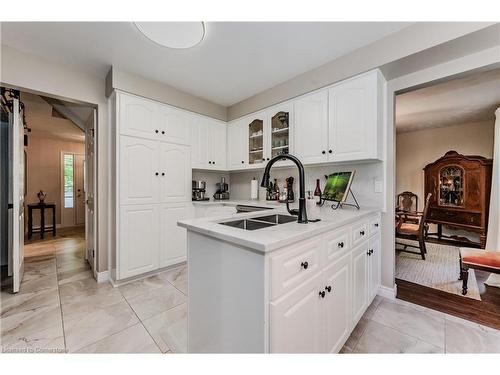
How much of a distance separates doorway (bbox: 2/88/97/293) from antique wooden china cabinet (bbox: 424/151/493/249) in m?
5.67

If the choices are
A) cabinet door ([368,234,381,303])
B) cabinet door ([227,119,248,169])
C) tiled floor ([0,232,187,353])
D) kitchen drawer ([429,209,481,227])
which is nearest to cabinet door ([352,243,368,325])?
cabinet door ([368,234,381,303])

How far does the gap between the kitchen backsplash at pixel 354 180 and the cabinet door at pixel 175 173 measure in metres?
1.01

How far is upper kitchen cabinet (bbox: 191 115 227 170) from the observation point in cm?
304

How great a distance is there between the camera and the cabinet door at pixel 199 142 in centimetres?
301

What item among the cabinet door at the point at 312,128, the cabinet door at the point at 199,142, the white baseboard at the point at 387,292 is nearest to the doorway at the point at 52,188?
the cabinet door at the point at 199,142

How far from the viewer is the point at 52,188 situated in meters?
5.25

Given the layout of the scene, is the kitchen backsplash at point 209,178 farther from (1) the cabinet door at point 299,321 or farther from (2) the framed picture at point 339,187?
(1) the cabinet door at point 299,321

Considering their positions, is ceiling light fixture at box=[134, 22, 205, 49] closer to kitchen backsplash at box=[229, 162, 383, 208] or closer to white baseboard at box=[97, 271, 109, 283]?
kitchen backsplash at box=[229, 162, 383, 208]

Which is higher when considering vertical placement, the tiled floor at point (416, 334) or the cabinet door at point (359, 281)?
the cabinet door at point (359, 281)

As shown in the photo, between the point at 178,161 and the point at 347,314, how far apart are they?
2.46 meters

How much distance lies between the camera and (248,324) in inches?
35.5

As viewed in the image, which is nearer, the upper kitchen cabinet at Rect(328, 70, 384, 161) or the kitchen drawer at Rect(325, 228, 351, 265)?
the kitchen drawer at Rect(325, 228, 351, 265)
